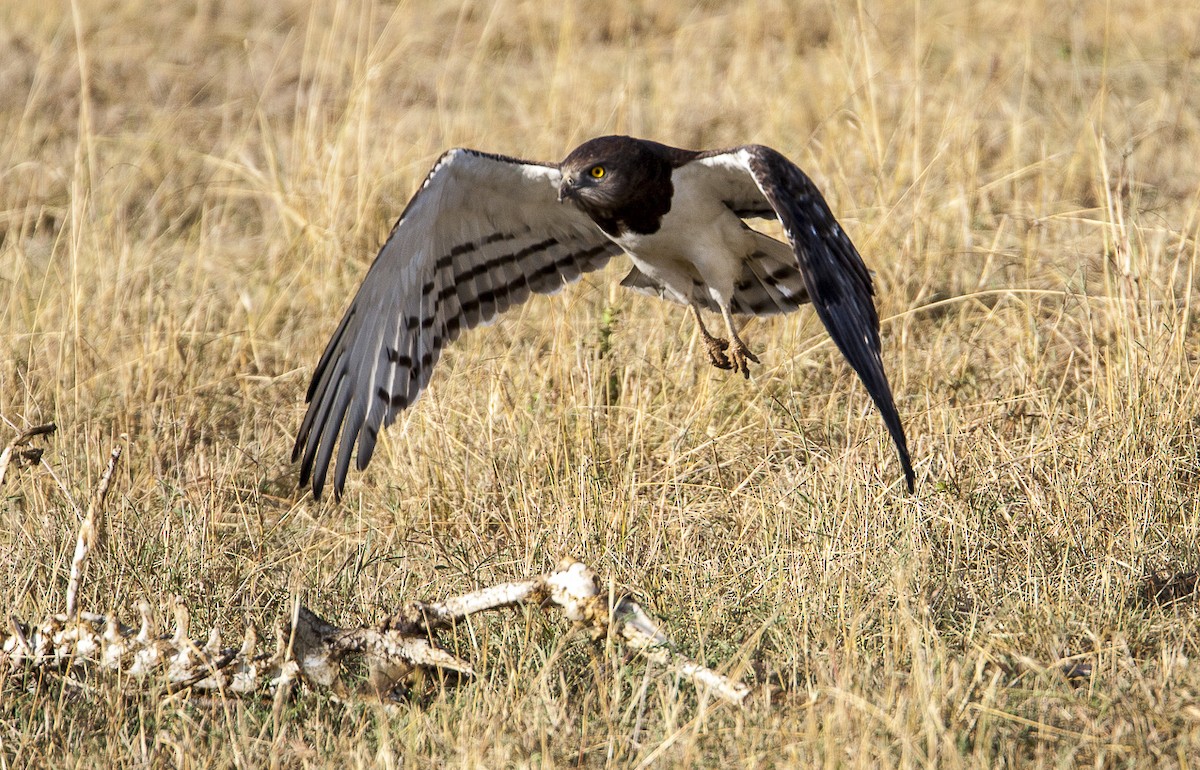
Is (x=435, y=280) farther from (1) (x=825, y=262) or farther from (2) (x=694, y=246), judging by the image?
(1) (x=825, y=262)

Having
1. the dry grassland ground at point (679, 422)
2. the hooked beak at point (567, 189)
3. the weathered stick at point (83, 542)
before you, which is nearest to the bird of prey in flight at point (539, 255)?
the hooked beak at point (567, 189)

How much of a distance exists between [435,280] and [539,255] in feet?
1.51

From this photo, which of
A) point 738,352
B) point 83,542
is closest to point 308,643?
point 83,542

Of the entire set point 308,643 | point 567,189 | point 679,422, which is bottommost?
point 308,643

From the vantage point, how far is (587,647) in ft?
12.8

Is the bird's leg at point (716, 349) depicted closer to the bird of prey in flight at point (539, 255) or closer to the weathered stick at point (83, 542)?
the bird of prey in flight at point (539, 255)

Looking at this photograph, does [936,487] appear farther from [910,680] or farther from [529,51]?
[529,51]

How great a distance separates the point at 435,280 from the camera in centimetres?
535

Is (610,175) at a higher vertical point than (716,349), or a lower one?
higher

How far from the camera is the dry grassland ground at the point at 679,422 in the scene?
355 centimetres

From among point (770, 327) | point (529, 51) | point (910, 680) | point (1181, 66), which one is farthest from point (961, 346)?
point (529, 51)

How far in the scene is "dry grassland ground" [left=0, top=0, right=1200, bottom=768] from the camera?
355 centimetres

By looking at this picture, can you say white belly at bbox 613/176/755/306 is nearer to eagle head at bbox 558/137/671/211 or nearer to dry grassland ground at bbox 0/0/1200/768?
eagle head at bbox 558/137/671/211

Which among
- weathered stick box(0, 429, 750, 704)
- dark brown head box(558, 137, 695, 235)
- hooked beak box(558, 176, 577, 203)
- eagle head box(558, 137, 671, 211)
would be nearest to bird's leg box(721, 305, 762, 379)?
dark brown head box(558, 137, 695, 235)
